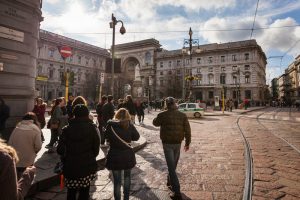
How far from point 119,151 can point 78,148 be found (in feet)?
2.31

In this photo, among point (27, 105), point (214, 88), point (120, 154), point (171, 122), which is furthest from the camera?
point (214, 88)

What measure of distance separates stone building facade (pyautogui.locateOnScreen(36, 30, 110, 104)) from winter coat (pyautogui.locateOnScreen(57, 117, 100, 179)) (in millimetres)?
48233

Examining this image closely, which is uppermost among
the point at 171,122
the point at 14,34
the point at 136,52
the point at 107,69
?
the point at 136,52

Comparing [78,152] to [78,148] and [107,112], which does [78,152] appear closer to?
[78,148]

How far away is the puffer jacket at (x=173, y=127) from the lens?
4473 mm

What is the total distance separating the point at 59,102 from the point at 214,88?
56.5 metres

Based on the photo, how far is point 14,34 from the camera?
8930 millimetres

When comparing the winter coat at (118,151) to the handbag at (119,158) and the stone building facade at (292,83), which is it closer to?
the handbag at (119,158)

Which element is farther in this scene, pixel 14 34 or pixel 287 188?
pixel 14 34

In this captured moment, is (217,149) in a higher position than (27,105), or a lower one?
lower

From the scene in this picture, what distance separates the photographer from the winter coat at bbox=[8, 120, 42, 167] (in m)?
3.92

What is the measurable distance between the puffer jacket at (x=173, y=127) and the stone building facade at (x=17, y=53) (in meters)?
6.69

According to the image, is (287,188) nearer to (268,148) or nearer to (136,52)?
(268,148)

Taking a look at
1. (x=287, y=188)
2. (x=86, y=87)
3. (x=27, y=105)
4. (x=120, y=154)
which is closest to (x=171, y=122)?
(x=120, y=154)
